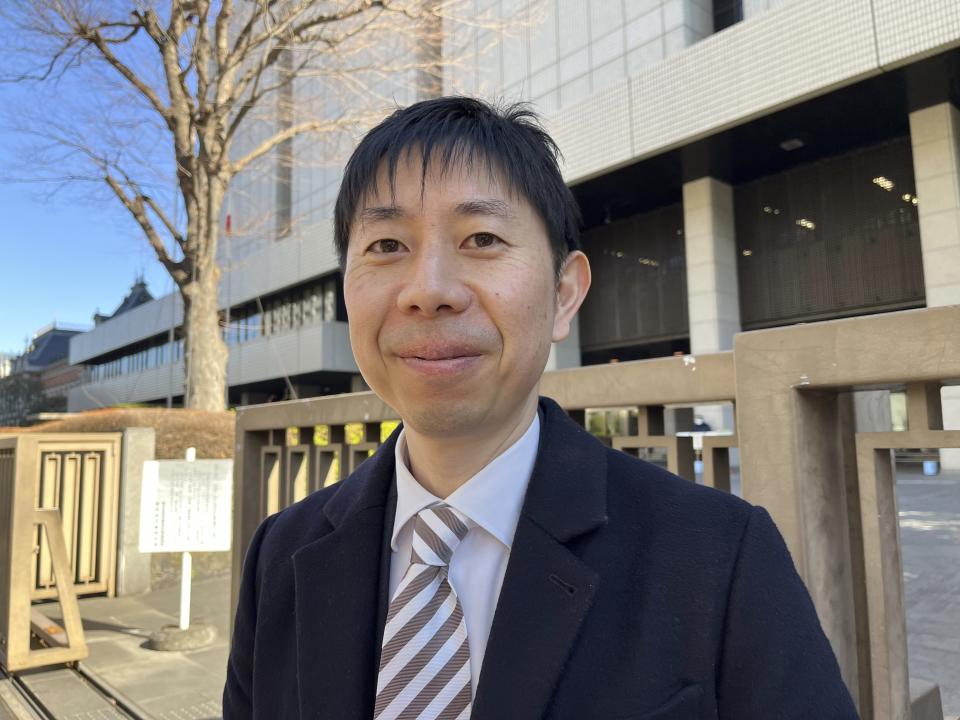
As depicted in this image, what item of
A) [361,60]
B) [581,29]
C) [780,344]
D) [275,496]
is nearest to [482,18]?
[361,60]

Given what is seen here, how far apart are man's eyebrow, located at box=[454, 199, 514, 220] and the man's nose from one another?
0.08 m

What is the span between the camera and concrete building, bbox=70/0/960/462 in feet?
40.7

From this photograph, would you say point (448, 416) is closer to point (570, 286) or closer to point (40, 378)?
point (570, 286)

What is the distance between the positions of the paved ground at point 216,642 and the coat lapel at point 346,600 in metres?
3.04

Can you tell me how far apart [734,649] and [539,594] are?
0.32 m

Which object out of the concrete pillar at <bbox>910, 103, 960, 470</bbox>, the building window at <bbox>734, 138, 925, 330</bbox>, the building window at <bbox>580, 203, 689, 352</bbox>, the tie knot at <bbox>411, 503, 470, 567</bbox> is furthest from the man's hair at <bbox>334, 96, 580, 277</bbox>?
the building window at <bbox>580, 203, 689, 352</bbox>

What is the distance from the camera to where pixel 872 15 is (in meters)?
11.4

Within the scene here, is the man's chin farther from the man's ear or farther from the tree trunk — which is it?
the tree trunk

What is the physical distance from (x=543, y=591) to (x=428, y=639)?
0.24 m

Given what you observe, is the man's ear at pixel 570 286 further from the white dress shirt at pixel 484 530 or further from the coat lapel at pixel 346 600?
the coat lapel at pixel 346 600

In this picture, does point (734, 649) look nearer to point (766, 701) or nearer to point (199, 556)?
point (766, 701)

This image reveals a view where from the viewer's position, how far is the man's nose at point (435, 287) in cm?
114

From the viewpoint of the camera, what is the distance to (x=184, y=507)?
19.2 feet

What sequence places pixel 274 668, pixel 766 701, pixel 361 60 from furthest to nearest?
1. pixel 361 60
2. pixel 274 668
3. pixel 766 701
